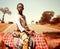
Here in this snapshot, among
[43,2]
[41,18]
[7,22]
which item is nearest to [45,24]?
[41,18]

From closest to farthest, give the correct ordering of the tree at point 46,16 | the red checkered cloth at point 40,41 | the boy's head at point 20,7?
the red checkered cloth at point 40,41, the boy's head at point 20,7, the tree at point 46,16

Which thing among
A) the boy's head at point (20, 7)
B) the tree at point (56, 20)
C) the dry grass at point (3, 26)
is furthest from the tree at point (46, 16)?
the dry grass at point (3, 26)

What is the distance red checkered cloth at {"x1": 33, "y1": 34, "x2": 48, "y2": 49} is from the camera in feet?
8.79

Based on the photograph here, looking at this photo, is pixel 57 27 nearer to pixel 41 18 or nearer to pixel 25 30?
pixel 41 18

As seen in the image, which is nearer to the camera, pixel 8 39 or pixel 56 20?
pixel 8 39

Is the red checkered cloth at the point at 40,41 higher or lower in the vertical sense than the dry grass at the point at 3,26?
lower

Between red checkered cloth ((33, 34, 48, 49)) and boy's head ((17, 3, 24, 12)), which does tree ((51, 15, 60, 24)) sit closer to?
red checkered cloth ((33, 34, 48, 49))

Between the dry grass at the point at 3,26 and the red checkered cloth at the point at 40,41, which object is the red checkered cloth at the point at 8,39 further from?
the red checkered cloth at the point at 40,41

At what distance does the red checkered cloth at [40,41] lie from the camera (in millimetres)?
2680

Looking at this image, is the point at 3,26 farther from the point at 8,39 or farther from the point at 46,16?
the point at 46,16

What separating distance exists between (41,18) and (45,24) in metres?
0.12

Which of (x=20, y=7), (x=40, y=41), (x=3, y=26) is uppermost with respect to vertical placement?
(x=20, y=7)

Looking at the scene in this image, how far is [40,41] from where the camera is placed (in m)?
2.73

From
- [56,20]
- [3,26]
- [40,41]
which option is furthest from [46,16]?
[3,26]
